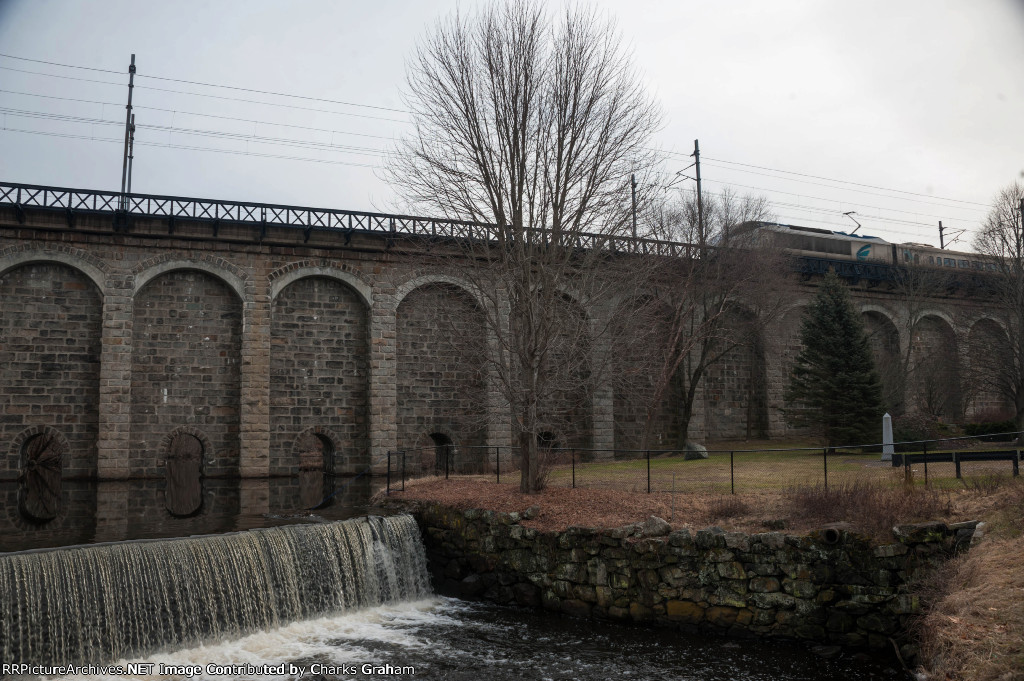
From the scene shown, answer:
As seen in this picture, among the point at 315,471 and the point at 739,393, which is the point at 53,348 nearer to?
the point at 315,471

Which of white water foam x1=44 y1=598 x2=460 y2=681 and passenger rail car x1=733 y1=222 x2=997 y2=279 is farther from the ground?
passenger rail car x1=733 y1=222 x2=997 y2=279

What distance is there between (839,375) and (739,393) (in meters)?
7.83

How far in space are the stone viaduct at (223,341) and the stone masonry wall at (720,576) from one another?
27.1 feet

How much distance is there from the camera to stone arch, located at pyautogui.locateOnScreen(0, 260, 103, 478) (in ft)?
72.3

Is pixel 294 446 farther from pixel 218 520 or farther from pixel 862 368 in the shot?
pixel 862 368

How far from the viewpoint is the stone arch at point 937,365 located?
30.8m

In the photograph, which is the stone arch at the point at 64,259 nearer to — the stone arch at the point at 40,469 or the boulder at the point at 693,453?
the stone arch at the point at 40,469

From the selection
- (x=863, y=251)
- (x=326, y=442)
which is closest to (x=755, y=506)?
(x=326, y=442)

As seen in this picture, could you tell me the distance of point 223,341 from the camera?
24.1 meters

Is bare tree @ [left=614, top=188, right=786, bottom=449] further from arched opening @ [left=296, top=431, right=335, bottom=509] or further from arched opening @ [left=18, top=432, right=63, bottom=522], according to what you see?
arched opening @ [left=18, top=432, right=63, bottom=522]

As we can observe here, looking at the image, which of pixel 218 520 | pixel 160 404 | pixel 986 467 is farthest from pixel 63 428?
pixel 986 467

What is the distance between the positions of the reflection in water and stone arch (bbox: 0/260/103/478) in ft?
5.47

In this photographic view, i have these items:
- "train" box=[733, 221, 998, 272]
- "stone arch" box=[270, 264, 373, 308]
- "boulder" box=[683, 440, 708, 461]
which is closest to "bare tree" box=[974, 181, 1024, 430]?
"train" box=[733, 221, 998, 272]

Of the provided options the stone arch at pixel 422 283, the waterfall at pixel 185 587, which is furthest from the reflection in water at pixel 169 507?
the stone arch at pixel 422 283
